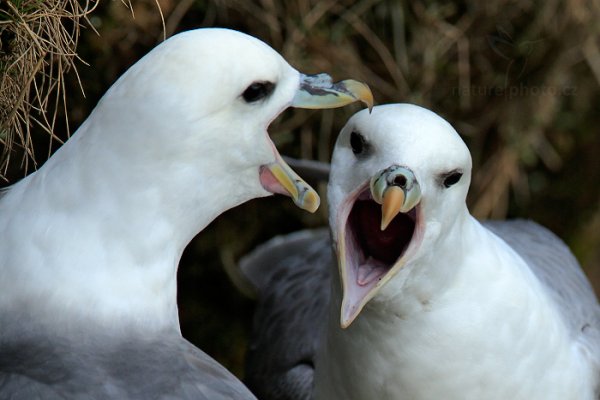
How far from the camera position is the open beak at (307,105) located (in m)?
2.57

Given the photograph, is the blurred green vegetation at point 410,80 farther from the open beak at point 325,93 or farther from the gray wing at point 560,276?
the open beak at point 325,93

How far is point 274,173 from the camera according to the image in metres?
2.57

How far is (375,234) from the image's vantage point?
2.88 metres

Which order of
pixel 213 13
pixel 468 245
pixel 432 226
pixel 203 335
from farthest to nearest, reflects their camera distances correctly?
pixel 203 335 → pixel 213 13 → pixel 468 245 → pixel 432 226

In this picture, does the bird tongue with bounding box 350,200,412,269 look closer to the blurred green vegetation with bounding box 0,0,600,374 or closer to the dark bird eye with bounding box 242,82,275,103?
the dark bird eye with bounding box 242,82,275,103

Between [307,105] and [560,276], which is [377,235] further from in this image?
[560,276]

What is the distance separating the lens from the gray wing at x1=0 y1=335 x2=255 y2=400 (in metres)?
2.28

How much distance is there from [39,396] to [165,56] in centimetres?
70

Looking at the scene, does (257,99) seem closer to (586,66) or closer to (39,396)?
(39,396)

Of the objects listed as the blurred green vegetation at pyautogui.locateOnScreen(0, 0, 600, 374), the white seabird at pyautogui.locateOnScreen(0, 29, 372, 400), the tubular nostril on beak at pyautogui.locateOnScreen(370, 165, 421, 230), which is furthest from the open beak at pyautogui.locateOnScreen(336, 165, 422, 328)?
the blurred green vegetation at pyautogui.locateOnScreen(0, 0, 600, 374)

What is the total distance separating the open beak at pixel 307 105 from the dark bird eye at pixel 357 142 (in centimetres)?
12

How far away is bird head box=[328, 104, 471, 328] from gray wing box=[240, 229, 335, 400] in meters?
0.76

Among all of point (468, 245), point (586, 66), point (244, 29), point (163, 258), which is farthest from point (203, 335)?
point (163, 258)

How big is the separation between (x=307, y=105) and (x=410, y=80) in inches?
83.4
